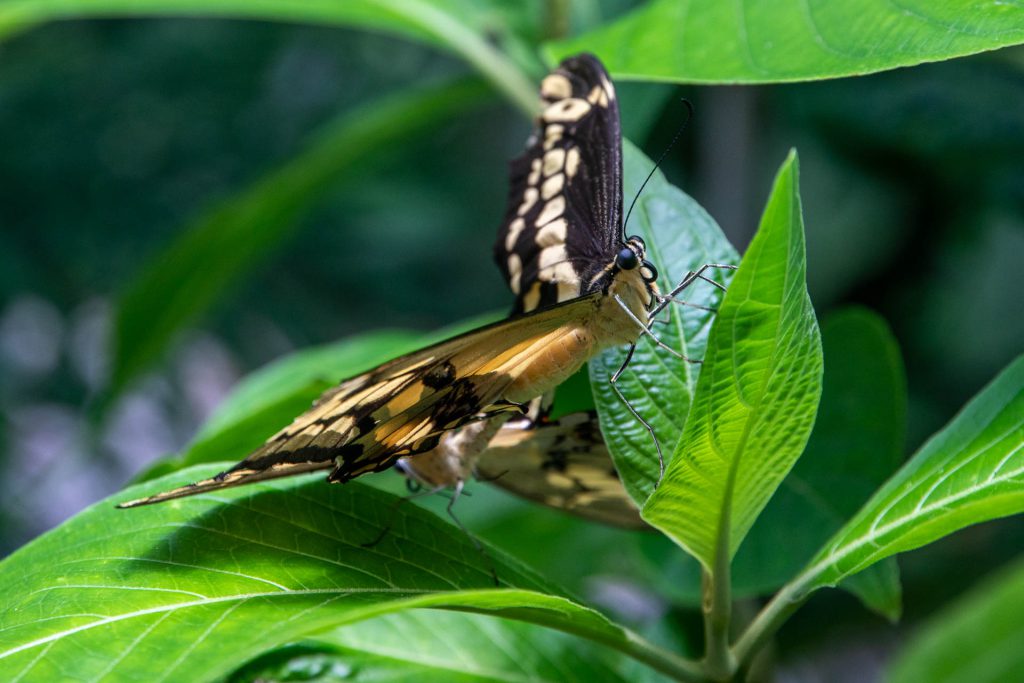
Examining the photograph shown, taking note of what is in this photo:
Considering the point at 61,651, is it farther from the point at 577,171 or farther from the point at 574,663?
the point at 577,171

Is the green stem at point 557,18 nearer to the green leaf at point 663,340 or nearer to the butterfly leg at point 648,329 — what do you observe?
the green leaf at point 663,340

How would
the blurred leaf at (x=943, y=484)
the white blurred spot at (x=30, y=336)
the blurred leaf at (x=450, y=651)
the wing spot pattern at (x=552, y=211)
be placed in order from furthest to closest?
1. the white blurred spot at (x=30, y=336)
2. the wing spot pattern at (x=552, y=211)
3. the blurred leaf at (x=450, y=651)
4. the blurred leaf at (x=943, y=484)

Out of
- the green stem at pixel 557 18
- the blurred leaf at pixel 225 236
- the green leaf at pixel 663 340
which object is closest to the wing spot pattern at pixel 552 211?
the green leaf at pixel 663 340

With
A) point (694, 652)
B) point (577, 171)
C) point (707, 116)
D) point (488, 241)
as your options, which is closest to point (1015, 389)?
point (577, 171)

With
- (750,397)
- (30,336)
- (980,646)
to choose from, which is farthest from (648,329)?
(30,336)

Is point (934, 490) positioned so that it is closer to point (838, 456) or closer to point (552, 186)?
point (838, 456)
